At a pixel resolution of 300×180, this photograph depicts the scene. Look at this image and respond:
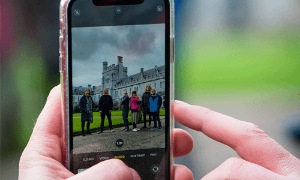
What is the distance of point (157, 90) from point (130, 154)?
20 cm

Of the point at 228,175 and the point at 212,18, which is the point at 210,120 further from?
the point at 212,18

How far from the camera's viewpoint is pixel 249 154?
0.48 m

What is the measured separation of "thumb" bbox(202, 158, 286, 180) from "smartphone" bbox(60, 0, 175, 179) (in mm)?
159

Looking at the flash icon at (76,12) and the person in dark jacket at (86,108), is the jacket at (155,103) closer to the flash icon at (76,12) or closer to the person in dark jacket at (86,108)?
the person in dark jacket at (86,108)

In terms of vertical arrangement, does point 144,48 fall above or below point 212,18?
below

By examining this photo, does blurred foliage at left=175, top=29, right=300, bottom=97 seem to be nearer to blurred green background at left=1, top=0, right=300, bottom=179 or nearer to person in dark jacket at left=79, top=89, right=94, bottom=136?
blurred green background at left=1, top=0, right=300, bottom=179

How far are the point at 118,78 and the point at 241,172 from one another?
1.27 feet

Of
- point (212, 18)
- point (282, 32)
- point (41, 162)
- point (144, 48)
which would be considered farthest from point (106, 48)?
point (282, 32)

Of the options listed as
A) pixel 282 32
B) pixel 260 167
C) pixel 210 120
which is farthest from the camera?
pixel 282 32

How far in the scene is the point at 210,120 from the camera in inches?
21.7

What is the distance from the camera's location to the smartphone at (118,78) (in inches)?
21.9

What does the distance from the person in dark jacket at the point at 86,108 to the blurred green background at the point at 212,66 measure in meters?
1.25

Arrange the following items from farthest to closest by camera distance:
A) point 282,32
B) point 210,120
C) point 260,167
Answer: point 282,32 → point 210,120 → point 260,167

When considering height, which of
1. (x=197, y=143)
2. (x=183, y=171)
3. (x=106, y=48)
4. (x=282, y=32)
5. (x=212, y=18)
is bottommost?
(x=197, y=143)
